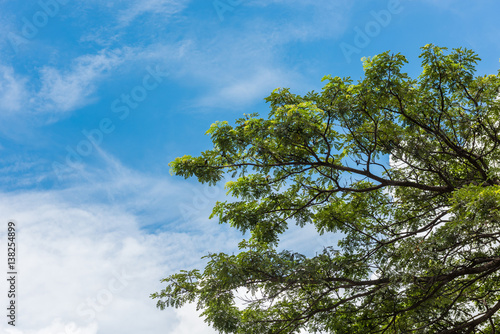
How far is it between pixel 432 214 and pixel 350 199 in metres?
1.95

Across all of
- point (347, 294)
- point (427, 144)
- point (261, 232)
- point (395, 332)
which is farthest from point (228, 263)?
point (427, 144)

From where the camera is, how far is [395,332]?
8.31m

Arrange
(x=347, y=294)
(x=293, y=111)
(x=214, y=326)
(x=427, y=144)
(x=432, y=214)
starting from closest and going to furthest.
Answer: (x=293, y=111) → (x=427, y=144) → (x=347, y=294) → (x=432, y=214) → (x=214, y=326)

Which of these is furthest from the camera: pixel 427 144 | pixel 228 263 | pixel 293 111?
pixel 427 144

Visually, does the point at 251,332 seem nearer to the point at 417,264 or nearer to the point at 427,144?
the point at 417,264

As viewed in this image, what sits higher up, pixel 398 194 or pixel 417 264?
pixel 398 194

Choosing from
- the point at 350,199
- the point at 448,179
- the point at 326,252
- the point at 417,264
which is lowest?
the point at 417,264

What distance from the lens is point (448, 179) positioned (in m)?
8.62

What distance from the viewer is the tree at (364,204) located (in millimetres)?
A: 7172

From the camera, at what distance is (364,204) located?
30.2 ft

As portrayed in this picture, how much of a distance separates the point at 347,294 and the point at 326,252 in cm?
134

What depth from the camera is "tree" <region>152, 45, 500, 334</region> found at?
282 inches

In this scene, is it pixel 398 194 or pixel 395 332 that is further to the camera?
pixel 398 194

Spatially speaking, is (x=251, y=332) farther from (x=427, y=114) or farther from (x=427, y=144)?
(x=427, y=114)
